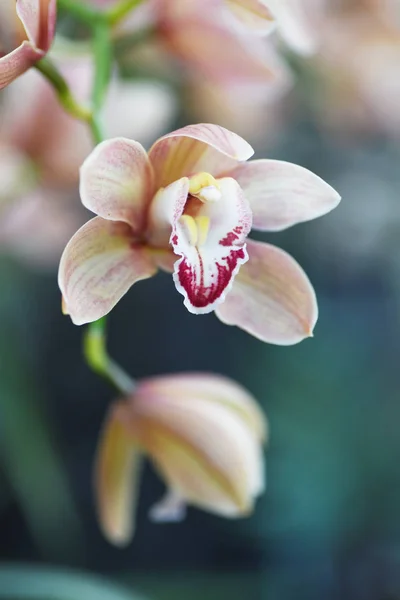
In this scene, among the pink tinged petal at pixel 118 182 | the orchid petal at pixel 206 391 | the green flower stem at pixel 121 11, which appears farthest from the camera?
the orchid petal at pixel 206 391

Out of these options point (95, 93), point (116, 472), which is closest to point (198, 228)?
point (95, 93)

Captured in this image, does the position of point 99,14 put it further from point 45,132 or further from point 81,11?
point 45,132

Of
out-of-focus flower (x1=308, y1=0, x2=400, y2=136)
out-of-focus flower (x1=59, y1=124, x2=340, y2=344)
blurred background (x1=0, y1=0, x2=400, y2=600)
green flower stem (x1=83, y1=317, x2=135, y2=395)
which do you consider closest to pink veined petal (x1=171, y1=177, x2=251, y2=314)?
out-of-focus flower (x1=59, y1=124, x2=340, y2=344)

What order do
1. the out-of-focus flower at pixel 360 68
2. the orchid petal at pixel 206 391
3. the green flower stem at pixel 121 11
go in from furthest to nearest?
the out-of-focus flower at pixel 360 68 < the orchid petal at pixel 206 391 < the green flower stem at pixel 121 11

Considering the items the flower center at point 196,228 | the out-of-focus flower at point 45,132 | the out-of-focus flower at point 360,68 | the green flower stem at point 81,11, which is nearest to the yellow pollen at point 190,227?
the flower center at point 196,228

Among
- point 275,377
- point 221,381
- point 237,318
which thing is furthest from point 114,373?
point 275,377

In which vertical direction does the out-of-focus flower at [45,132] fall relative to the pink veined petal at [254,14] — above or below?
below

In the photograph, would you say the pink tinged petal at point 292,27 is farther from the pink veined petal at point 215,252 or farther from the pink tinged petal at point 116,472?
the pink tinged petal at point 116,472
